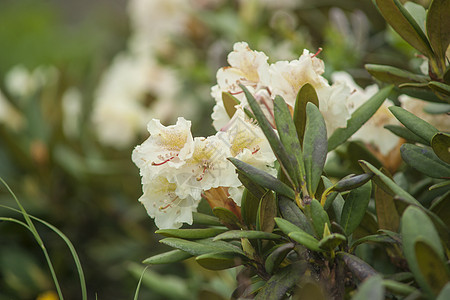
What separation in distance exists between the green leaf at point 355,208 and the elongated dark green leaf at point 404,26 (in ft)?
0.56

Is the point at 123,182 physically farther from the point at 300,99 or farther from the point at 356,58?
the point at 300,99

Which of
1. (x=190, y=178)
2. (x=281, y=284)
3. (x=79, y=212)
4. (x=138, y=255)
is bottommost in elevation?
(x=138, y=255)

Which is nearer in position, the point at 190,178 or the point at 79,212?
the point at 190,178

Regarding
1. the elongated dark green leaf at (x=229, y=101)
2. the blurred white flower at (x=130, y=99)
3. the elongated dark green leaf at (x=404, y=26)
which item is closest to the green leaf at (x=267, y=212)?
the elongated dark green leaf at (x=229, y=101)

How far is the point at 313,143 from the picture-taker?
19.2 inches

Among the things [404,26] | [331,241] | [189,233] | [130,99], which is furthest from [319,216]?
[130,99]

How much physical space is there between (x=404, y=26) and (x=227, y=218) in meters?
0.28

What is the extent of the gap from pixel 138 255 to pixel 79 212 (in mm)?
200

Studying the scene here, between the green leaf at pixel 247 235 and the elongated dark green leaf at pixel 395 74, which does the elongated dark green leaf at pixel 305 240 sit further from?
the elongated dark green leaf at pixel 395 74

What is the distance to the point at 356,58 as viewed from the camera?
1023 mm

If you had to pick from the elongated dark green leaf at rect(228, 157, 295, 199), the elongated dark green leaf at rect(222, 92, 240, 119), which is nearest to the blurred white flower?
the elongated dark green leaf at rect(222, 92, 240, 119)

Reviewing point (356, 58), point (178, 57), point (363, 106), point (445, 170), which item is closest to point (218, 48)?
point (356, 58)

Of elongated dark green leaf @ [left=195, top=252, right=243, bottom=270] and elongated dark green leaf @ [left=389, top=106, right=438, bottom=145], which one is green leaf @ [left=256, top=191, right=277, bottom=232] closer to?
elongated dark green leaf @ [left=195, top=252, right=243, bottom=270]

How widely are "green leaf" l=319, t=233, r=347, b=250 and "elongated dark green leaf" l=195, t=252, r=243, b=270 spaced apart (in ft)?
0.32
